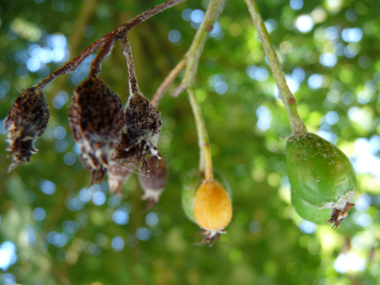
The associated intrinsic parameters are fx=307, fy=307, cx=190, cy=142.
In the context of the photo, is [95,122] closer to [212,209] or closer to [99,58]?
[99,58]

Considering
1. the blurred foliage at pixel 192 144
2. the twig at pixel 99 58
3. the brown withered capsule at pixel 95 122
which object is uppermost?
the twig at pixel 99 58

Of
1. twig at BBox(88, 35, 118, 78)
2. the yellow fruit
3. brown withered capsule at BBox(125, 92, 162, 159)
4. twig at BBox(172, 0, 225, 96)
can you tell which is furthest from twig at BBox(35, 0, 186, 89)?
the yellow fruit

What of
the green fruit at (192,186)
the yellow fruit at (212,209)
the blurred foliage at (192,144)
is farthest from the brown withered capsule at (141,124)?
the blurred foliage at (192,144)

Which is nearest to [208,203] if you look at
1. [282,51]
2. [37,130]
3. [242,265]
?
[37,130]

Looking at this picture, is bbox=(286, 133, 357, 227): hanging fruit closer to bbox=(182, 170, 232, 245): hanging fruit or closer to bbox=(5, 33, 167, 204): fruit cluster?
bbox=(182, 170, 232, 245): hanging fruit

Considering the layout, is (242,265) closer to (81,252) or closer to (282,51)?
(81,252)

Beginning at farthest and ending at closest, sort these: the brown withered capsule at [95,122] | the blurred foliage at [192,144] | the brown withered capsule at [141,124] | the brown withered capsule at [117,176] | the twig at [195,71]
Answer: the blurred foliage at [192,144]
the brown withered capsule at [117,176]
the twig at [195,71]
the brown withered capsule at [141,124]
the brown withered capsule at [95,122]

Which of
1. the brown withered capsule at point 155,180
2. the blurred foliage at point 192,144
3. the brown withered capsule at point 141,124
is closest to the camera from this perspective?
the brown withered capsule at point 141,124

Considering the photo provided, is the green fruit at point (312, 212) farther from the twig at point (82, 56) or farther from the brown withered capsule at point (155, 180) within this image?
the twig at point (82, 56)
